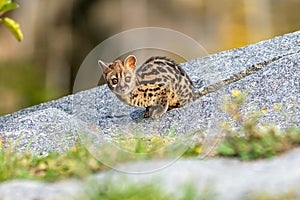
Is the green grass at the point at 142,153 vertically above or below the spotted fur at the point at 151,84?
below

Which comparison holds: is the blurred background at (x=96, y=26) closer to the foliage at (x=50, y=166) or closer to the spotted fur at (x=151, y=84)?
the spotted fur at (x=151, y=84)

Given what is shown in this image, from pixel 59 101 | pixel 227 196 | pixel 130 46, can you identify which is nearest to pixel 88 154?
pixel 227 196

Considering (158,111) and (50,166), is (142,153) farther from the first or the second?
(158,111)

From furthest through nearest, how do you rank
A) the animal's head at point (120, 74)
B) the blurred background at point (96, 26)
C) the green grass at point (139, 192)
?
the blurred background at point (96, 26) < the animal's head at point (120, 74) < the green grass at point (139, 192)

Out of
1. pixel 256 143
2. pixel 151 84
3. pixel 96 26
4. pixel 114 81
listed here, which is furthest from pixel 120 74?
pixel 96 26

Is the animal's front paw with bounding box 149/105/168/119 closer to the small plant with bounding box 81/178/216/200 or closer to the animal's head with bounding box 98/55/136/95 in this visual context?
the animal's head with bounding box 98/55/136/95

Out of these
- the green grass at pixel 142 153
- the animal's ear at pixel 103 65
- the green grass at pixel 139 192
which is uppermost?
the animal's ear at pixel 103 65

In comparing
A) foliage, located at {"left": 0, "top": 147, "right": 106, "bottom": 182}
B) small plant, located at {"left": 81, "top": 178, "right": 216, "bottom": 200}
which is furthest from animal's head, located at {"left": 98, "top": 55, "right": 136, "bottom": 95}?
small plant, located at {"left": 81, "top": 178, "right": 216, "bottom": 200}

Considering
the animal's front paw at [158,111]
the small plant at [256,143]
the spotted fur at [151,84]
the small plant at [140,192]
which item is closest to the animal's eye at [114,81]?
the spotted fur at [151,84]
